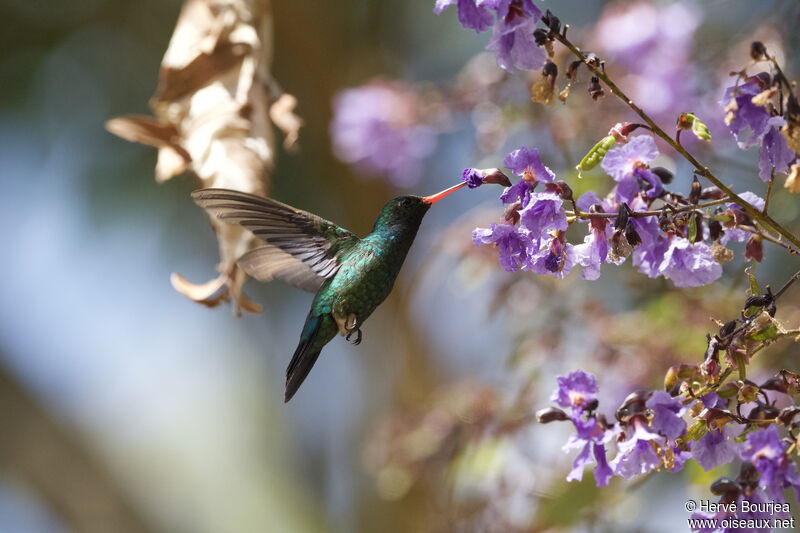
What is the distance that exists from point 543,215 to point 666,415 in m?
0.26

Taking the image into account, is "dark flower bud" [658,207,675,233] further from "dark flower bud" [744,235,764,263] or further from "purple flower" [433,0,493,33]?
"purple flower" [433,0,493,33]

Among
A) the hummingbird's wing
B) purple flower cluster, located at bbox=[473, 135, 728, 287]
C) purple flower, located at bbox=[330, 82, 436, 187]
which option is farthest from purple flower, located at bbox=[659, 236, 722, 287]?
purple flower, located at bbox=[330, 82, 436, 187]

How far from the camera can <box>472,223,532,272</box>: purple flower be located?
970 mm

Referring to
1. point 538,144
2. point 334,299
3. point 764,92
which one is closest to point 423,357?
point 538,144

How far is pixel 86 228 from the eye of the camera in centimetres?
407

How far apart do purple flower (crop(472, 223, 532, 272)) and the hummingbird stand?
0.38m

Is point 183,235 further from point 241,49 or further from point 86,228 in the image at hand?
point 241,49

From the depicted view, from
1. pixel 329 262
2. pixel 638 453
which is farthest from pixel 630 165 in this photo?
pixel 329 262

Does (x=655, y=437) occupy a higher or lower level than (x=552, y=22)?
lower

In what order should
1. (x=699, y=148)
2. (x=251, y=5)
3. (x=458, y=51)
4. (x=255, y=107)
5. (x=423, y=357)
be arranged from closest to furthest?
(x=255, y=107) → (x=251, y=5) → (x=699, y=148) → (x=423, y=357) → (x=458, y=51)

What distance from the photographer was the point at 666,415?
0.88 m

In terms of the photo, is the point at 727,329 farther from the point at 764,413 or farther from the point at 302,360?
the point at 302,360

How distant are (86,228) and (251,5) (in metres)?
2.79

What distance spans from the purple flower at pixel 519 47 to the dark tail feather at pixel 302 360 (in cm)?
71
